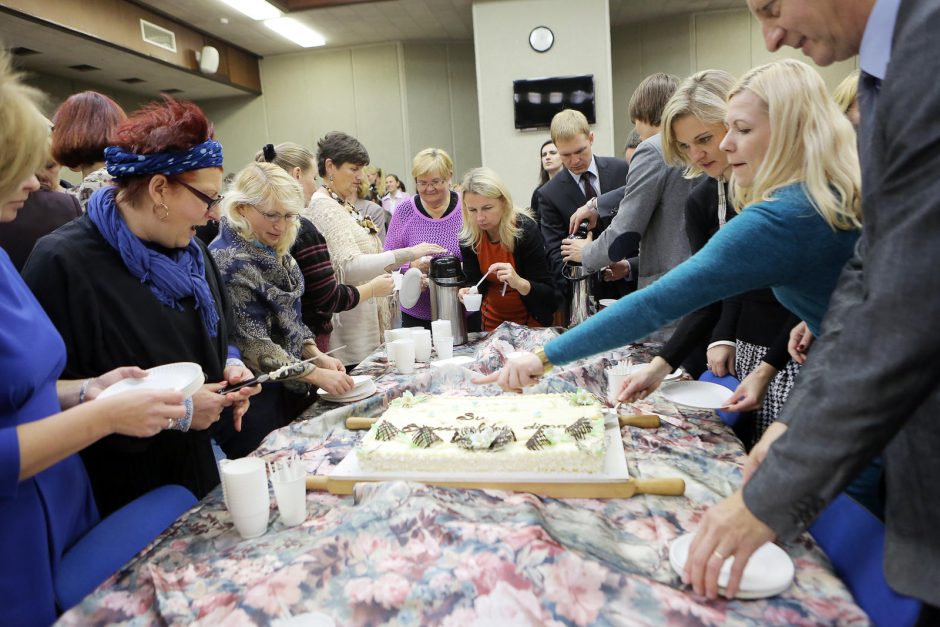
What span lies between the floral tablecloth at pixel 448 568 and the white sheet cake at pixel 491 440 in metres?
0.09

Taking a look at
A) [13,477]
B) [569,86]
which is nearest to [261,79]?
[569,86]

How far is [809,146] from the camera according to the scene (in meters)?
1.17

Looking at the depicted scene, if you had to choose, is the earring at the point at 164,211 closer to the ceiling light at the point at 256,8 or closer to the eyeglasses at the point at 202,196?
the eyeglasses at the point at 202,196

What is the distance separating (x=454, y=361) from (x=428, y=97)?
7336mm

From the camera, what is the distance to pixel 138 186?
1.48 m

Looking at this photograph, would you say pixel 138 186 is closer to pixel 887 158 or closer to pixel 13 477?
pixel 13 477

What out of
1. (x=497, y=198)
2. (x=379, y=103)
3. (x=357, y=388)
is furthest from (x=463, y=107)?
(x=357, y=388)

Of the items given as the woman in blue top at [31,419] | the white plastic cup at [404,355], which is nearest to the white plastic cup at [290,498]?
the woman in blue top at [31,419]

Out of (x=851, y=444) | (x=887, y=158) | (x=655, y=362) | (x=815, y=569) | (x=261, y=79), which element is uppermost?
(x=261, y=79)

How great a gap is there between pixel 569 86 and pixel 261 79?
15.6ft

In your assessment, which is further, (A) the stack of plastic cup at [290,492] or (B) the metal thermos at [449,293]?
(B) the metal thermos at [449,293]

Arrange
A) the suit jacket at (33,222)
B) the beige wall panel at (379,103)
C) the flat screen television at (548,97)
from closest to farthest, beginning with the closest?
the suit jacket at (33,222)
the flat screen television at (548,97)
the beige wall panel at (379,103)

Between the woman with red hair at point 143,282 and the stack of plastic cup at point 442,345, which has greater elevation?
the woman with red hair at point 143,282

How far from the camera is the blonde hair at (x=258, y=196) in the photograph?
1980 millimetres
